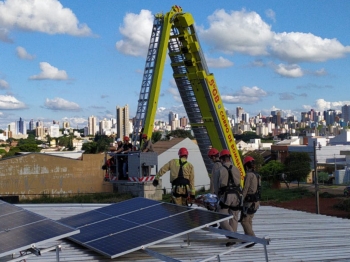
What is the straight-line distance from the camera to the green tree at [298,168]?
5928cm

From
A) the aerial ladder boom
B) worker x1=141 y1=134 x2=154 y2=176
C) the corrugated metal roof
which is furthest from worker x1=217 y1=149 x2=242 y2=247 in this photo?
the aerial ladder boom

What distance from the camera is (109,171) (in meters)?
20.4

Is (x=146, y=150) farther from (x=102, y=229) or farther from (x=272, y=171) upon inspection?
(x=272, y=171)

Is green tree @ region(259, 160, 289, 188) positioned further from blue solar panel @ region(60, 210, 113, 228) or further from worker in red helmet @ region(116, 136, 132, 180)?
blue solar panel @ region(60, 210, 113, 228)

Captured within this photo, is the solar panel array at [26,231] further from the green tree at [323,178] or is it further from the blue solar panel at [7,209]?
the green tree at [323,178]

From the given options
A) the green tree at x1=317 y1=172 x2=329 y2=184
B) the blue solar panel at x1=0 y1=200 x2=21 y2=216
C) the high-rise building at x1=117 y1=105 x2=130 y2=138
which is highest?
the high-rise building at x1=117 y1=105 x2=130 y2=138

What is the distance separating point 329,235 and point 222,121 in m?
14.4

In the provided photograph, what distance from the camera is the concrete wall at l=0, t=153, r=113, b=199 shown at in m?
40.2

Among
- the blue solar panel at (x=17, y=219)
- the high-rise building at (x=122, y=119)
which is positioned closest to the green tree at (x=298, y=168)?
the blue solar panel at (x=17, y=219)

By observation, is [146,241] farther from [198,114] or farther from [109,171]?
[198,114]

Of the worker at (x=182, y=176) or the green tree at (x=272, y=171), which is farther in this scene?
the green tree at (x=272, y=171)

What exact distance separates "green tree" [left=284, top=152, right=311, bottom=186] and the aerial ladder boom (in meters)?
35.0

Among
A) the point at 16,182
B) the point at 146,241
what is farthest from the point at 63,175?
the point at 146,241

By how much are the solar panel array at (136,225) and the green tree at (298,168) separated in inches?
2033
